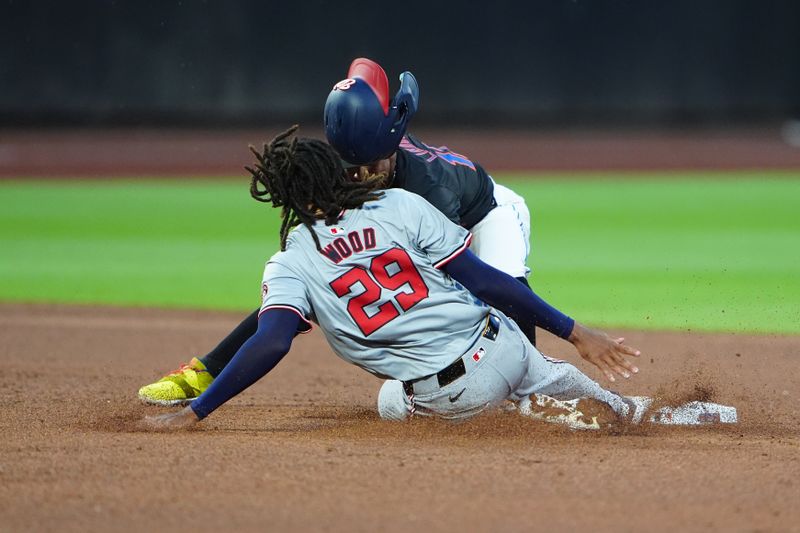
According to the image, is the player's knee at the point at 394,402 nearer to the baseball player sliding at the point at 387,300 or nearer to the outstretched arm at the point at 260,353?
the baseball player sliding at the point at 387,300

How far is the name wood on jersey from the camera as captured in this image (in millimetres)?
3787

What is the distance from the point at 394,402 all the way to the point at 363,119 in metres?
1.10

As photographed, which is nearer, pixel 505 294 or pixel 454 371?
pixel 505 294

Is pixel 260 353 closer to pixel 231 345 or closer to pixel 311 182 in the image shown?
pixel 311 182

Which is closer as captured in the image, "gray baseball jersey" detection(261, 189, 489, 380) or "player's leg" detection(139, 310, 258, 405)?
"gray baseball jersey" detection(261, 189, 489, 380)

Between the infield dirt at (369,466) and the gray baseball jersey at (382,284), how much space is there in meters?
0.36

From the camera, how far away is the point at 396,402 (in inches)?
163

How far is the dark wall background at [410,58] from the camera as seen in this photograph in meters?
21.2

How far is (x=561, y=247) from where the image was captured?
11.4m

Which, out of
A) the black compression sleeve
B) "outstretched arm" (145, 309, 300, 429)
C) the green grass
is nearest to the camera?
"outstretched arm" (145, 309, 300, 429)

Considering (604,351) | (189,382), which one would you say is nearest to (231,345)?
(189,382)

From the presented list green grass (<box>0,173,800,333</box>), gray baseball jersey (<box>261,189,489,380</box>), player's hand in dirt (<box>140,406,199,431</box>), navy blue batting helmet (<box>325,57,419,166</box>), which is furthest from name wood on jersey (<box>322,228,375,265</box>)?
green grass (<box>0,173,800,333</box>)

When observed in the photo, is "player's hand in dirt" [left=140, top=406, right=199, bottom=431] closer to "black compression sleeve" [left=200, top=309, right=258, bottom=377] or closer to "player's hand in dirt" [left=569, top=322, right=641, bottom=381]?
"black compression sleeve" [left=200, top=309, right=258, bottom=377]

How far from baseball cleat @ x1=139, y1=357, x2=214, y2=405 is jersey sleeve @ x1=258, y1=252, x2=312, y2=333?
1.02m
